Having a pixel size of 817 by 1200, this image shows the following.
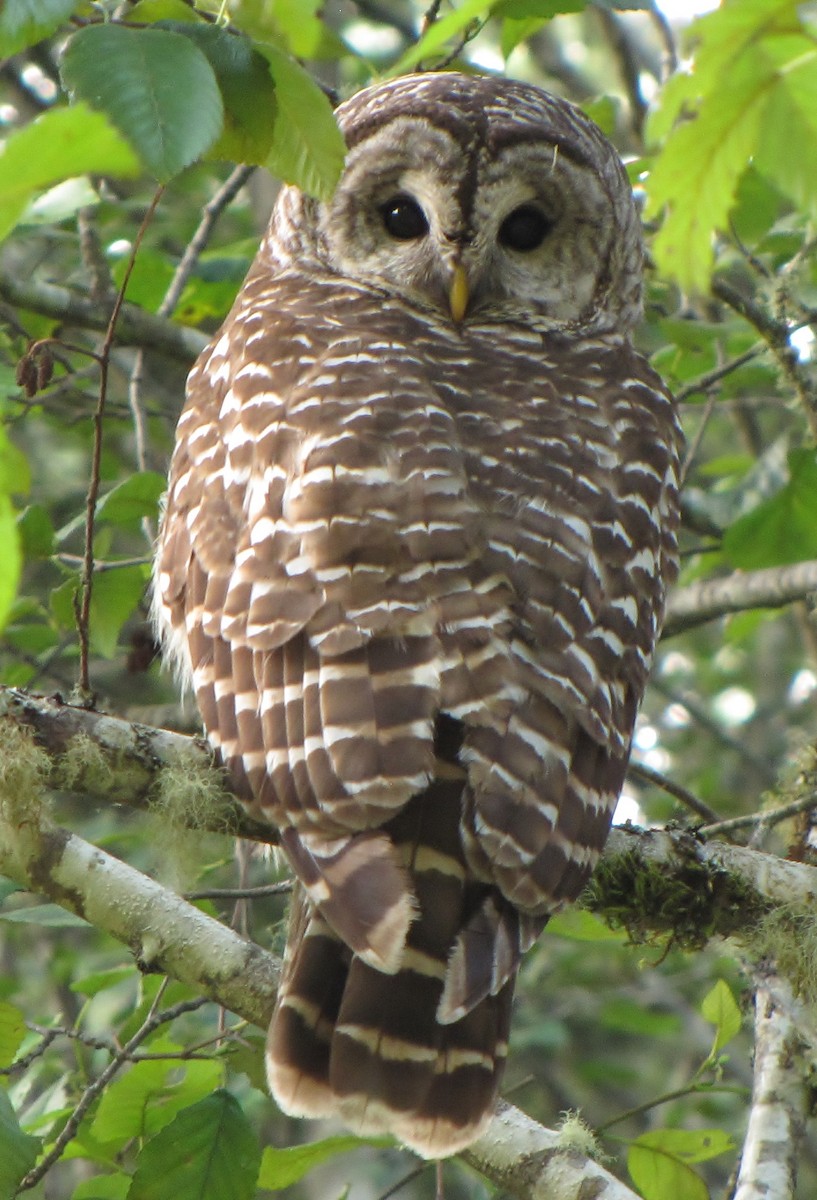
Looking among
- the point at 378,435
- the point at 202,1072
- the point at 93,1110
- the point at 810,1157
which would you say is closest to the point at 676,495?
the point at 378,435

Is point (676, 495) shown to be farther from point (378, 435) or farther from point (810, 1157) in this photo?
point (810, 1157)

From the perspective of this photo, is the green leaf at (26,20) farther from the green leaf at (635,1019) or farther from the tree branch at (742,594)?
the green leaf at (635,1019)

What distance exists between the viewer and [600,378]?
369cm

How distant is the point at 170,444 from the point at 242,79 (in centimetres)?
365

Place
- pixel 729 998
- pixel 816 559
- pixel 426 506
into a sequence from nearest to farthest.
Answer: pixel 426 506, pixel 729 998, pixel 816 559

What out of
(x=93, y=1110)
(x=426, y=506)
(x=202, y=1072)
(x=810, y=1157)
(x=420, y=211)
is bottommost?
(x=810, y=1157)

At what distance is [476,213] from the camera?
3955 mm

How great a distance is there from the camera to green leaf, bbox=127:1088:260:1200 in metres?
2.85

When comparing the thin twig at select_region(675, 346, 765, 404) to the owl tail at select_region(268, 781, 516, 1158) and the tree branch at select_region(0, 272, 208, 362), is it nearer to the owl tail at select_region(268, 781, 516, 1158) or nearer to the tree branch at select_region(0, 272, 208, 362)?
the tree branch at select_region(0, 272, 208, 362)

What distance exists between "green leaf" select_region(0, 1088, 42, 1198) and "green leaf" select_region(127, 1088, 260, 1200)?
386 mm

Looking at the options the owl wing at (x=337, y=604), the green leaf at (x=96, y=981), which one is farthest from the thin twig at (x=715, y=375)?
the green leaf at (x=96, y=981)

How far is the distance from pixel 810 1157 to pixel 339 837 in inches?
163

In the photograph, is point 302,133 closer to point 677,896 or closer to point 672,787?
point 677,896

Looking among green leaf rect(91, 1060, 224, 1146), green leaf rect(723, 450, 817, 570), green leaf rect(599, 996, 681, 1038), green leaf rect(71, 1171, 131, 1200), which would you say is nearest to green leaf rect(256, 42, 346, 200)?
green leaf rect(91, 1060, 224, 1146)
